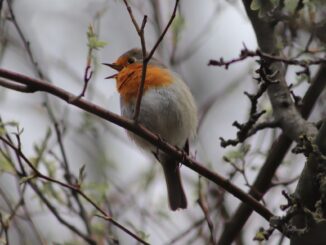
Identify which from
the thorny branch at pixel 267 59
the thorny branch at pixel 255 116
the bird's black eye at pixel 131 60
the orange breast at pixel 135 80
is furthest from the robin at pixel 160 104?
the thorny branch at pixel 267 59

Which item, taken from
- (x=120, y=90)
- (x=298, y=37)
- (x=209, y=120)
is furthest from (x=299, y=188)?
(x=209, y=120)

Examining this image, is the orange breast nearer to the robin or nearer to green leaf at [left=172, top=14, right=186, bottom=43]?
the robin

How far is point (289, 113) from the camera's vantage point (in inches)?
136

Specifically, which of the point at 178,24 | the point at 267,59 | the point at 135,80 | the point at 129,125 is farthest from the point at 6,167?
the point at 267,59

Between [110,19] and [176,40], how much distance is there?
4.24 metres

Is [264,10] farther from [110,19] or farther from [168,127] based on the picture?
[110,19]

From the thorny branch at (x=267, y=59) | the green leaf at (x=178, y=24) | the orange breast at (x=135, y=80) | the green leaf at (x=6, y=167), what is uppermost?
the green leaf at (x=178, y=24)

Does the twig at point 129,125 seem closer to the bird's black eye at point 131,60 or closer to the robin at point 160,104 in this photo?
the robin at point 160,104

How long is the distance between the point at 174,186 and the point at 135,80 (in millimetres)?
1005

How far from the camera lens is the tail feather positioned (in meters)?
4.67

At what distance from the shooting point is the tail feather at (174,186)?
15.3ft

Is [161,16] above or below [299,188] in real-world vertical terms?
above

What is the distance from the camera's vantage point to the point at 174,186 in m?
4.80

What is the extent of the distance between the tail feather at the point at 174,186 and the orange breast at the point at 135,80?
0.78 metres
